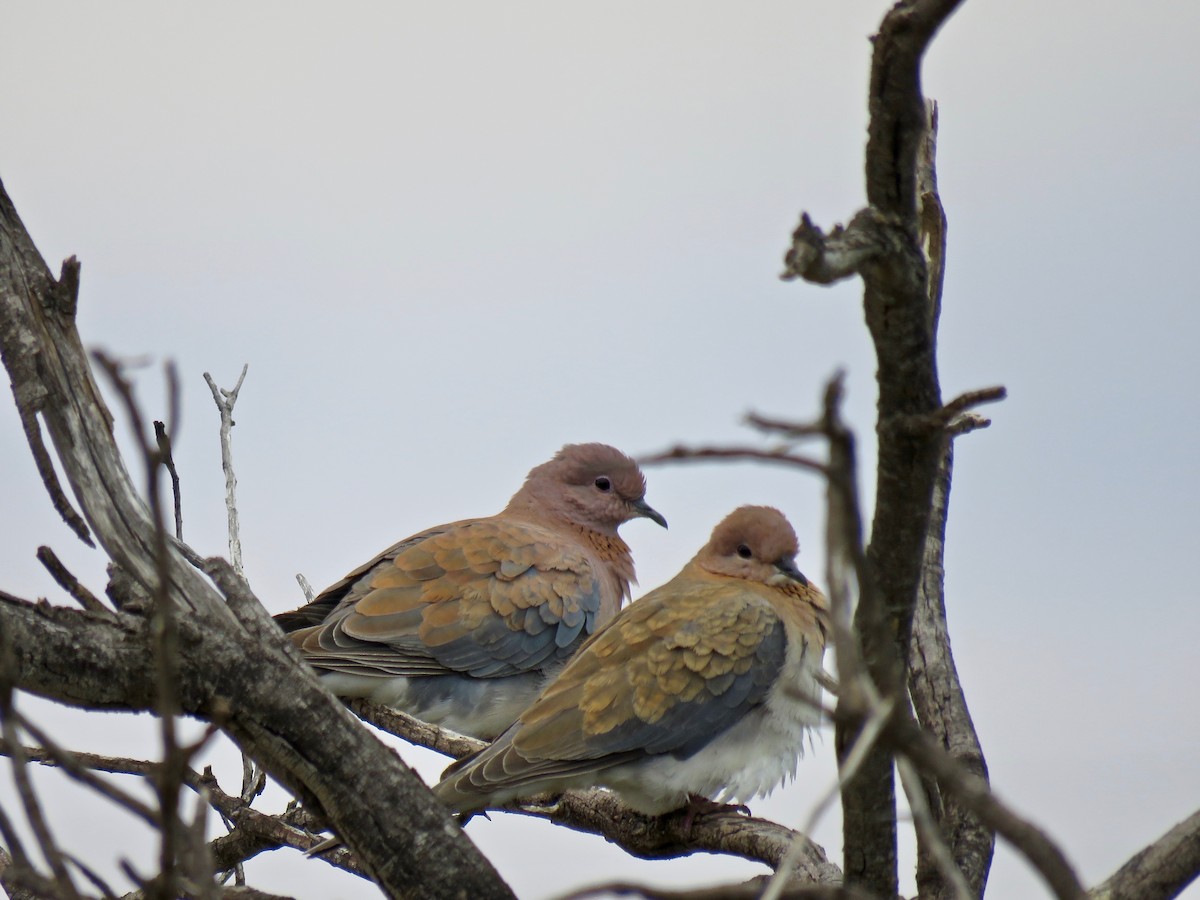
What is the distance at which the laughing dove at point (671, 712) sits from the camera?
4.02 meters

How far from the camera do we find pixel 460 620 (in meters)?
5.54

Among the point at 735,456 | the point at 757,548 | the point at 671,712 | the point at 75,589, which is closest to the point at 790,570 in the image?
the point at 757,548

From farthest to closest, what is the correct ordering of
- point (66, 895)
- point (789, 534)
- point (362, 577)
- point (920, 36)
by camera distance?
1. point (362, 577)
2. point (789, 534)
3. point (920, 36)
4. point (66, 895)

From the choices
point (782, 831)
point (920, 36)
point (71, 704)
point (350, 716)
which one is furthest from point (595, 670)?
point (920, 36)

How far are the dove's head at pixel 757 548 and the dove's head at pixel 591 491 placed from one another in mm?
1690

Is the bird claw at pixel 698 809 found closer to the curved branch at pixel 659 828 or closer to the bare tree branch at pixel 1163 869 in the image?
the curved branch at pixel 659 828

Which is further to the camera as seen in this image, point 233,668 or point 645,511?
point 645,511

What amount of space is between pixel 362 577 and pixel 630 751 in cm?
203

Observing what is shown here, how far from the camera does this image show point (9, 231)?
2.73 meters

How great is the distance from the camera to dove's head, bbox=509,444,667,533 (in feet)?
21.6

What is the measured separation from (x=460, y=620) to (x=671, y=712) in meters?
1.56

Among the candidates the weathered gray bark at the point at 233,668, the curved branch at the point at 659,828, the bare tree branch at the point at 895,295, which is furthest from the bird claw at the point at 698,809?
the bare tree branch at the point at 895,295

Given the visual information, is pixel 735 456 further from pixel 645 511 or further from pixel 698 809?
pixel 645 511

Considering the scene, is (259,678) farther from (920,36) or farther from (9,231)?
(920,36)
